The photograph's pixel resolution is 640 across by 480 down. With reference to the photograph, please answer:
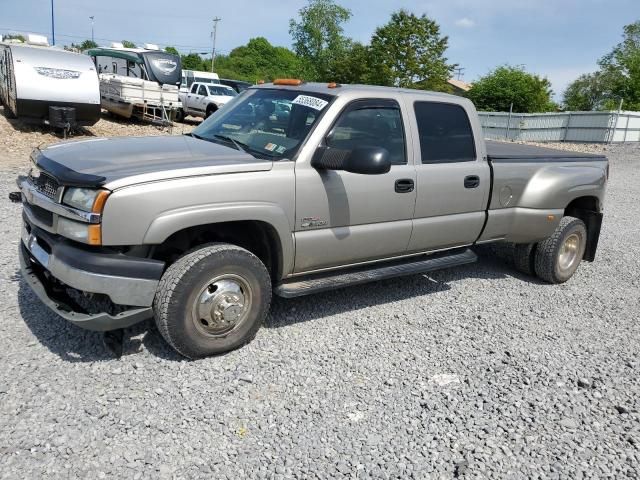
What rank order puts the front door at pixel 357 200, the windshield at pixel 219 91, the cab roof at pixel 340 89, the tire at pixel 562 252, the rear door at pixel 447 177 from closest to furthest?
the front door at pixel 357 200 → the cab roof at pixel 340 89 → the rear door at pixel 447 177 → the tire at pixel 562 252 → the windshield at pixel 219 91

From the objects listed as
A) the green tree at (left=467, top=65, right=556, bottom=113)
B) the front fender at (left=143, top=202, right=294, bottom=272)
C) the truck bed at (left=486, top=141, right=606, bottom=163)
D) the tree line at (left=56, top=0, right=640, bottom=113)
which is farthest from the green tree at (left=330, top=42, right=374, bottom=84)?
the front fender at (left=143, top=202, right=294, bottom=272)

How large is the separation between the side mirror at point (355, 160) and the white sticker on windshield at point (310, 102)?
45 centimetres

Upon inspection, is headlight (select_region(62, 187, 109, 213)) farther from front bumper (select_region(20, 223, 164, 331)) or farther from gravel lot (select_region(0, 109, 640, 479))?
gravel lot (select_region(0, 109, 640, 479))

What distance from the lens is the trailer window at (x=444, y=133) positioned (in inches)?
179

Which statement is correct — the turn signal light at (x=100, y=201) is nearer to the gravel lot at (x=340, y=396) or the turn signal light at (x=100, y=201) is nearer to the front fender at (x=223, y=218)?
the front fender at (x=223, y=218)

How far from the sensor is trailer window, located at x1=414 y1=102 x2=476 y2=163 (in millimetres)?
4547

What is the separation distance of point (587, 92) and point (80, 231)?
6276cm

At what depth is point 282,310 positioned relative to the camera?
14.9 ft

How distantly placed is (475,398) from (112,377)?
2281mm

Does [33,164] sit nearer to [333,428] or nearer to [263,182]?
[263,182]

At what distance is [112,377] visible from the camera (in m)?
3.34

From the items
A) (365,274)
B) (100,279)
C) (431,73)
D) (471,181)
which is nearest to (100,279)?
(100,279)

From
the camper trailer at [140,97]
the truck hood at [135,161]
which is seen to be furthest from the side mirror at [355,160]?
the camper trailer at [140,97]

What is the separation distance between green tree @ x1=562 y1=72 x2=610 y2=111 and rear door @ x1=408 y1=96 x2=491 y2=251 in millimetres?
54881
